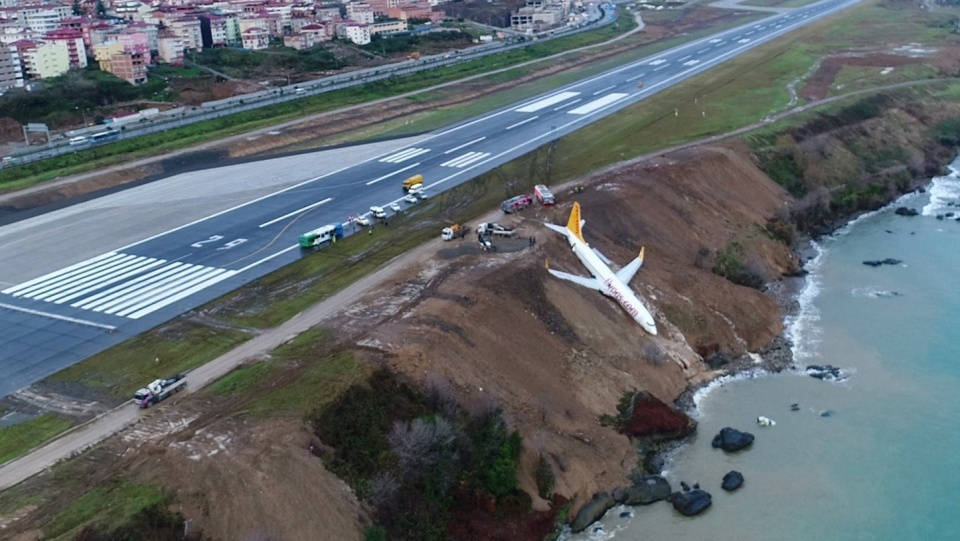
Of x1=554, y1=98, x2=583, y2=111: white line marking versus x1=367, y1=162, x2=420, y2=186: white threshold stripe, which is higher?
x1=554, y1=98, x2=583, y2=111: white line marking

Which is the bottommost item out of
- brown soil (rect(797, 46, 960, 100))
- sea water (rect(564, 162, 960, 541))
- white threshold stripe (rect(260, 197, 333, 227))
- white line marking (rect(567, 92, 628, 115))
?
sea water (rect(564, 162, 960, 541))

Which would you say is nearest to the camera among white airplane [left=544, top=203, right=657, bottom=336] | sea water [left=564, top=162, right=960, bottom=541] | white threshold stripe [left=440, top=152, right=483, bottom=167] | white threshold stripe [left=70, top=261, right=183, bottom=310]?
sea water [left=564, top=162, right=960, bottom=541]

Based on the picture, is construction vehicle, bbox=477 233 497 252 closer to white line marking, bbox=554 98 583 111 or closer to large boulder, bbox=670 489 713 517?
large boulder, bbox=670 489 713 517

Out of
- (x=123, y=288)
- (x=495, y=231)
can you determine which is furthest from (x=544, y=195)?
(x=123, y=288)

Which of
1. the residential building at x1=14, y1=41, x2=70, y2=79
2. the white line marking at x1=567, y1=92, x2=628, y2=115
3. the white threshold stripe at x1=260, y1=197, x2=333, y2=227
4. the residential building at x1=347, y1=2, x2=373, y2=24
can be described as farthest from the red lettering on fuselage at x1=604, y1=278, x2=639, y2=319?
the residential building at x1=347, y1=2, x2=373, y2=24

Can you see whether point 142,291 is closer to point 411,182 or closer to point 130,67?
point 411,182

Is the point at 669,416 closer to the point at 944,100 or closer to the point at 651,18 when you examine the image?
the point at 944,100

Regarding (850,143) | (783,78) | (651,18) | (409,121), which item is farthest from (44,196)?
(651,18)
